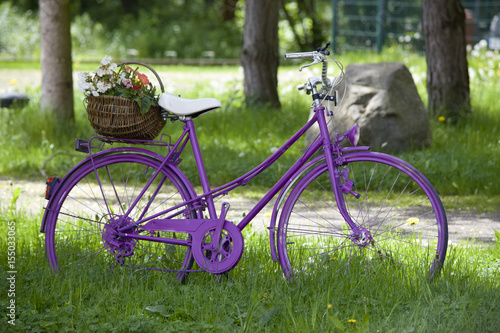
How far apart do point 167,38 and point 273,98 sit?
13.9 meters

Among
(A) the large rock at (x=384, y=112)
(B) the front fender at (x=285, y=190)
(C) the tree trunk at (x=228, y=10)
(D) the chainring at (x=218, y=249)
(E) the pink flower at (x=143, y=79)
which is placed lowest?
(D) the chainring at (x=218, y=249)

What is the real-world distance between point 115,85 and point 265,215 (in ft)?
4.87

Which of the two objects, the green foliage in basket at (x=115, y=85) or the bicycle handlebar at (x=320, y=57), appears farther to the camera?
the green foliage in basket at (x=115, y=85)

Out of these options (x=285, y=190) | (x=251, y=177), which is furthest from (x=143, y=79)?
(x=285, y=190)

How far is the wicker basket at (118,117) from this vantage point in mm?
3619

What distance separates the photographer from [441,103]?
26.3ft

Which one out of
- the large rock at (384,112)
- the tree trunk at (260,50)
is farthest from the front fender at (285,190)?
the tree trunk at (260,50)

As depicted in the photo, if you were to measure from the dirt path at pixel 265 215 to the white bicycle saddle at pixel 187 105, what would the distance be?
108cm

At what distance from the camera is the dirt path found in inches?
190

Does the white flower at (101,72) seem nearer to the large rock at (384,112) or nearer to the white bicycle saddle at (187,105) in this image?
Answer: the white bicycle saddle at (187,105)

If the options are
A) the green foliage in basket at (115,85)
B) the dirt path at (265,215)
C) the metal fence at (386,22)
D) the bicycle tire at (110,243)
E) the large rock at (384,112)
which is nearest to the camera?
A: the green foliage in basket at (115,85)

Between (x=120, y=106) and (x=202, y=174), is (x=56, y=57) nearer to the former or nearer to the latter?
(x=120, y=106)

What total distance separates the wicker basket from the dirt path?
119cm

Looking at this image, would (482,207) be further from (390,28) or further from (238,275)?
(390,28)
